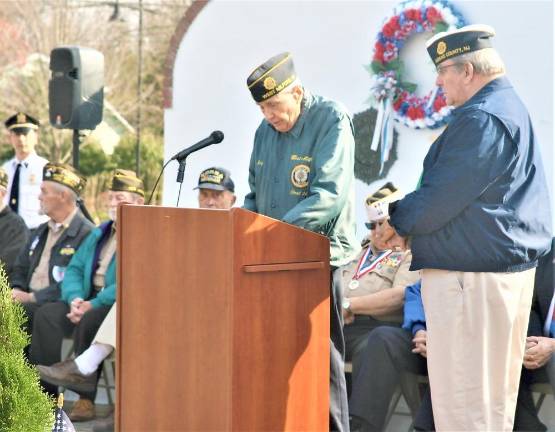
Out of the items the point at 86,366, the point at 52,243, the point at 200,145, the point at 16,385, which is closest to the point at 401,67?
the point at 52,243

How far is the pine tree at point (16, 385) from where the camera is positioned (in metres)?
4.00

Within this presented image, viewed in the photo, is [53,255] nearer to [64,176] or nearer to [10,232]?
[64,176]

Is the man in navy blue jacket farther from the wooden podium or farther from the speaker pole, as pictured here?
the speaker pole

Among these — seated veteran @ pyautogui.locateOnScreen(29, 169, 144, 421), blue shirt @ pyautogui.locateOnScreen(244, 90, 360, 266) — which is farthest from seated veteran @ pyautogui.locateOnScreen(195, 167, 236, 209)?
blue shirt @ pyautogui.locateOnScreen(244, 90, 360, 266)

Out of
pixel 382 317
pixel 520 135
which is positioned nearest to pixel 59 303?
pixel 382 317

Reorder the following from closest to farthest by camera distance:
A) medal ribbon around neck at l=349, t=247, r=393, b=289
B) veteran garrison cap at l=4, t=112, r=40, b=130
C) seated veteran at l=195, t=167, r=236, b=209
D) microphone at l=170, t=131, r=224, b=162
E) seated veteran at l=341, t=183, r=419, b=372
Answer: microphone at l=170, t=131, r=224, b=162 → seated veteran at l=341, t=183, r=419, b=372 → medal ribbon around neck at l=349, t=247, r=393, b=289 → seated veteran at l=195, t=167, r=236, b=209 → veteran garrison cap at l=4, t=112, r=40, b=130

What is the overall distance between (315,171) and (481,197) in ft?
2.45

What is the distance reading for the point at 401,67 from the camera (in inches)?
384

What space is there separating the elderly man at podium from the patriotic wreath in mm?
4732

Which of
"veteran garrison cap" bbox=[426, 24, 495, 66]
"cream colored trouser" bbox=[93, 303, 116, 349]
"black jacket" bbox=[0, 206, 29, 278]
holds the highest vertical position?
"veteran garrison cap" bbox=[426, 24, 495, 66]

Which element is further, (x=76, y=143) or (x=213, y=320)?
(x=76, y=143)

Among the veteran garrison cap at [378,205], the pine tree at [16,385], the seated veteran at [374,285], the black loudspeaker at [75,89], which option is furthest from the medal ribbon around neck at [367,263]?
the black loudspeaker at [75,89]

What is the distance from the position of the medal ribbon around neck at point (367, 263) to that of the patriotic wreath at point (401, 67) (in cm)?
312

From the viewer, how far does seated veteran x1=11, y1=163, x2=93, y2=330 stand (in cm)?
772
